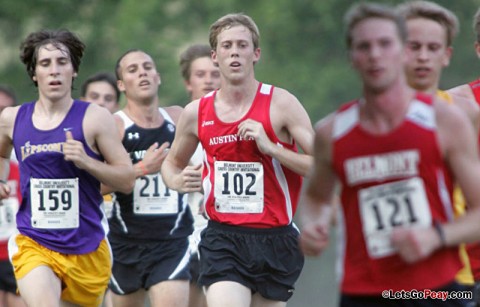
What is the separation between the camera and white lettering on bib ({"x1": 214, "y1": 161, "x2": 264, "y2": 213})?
798cm

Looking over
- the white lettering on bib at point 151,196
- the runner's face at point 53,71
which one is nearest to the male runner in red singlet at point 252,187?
the runner's face at point 53,71

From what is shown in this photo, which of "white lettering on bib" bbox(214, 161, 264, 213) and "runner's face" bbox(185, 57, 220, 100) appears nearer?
"white lettering on bib" bbox(214, 161, 264, 213)

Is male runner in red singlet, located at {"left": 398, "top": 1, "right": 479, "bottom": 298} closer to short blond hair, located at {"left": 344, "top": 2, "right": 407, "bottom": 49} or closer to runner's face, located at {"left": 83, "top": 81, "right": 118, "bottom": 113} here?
short blond hair, located at {"left": 344, "top": 2, "right": 407, "bottom": 49}

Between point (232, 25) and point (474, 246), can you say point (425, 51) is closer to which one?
point (474, 246)

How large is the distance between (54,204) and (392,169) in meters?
3.24

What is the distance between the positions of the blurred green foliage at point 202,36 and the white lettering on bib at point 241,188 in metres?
17.9

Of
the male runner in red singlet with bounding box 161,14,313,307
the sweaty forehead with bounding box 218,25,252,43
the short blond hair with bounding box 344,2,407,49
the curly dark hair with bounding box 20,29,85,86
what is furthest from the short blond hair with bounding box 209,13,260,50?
the short blond hair with bounding box 344,2,407,49

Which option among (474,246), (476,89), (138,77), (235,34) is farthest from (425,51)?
(138,77)

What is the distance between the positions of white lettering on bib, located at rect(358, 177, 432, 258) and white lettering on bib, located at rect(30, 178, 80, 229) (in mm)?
3065

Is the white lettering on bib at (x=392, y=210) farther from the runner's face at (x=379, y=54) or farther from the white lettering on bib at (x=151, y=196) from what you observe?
the white lettering on bib at (x=151, y=196)

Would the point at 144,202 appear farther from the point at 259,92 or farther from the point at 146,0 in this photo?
the point at 146,0

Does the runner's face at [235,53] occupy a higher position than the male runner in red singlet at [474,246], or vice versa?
the runner's face at [235,53]

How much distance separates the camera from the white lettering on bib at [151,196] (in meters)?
9.78

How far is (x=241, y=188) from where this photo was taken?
7980 millimetres
